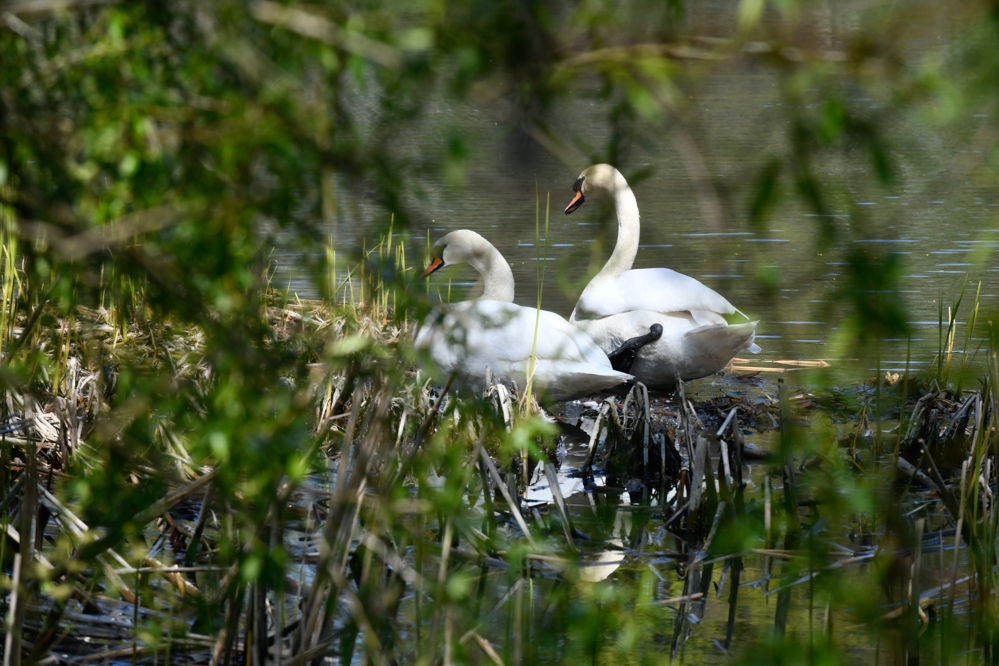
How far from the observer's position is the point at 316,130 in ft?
4.52

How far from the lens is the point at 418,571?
80.2 inches

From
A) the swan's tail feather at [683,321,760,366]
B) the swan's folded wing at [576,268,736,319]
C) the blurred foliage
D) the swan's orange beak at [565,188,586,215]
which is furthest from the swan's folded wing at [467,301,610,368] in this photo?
the blurred foliage

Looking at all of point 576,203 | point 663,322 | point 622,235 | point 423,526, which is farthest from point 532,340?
point 423,526

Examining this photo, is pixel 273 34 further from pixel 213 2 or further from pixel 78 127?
pixel 78 127

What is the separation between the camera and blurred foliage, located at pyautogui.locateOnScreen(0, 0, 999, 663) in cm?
114

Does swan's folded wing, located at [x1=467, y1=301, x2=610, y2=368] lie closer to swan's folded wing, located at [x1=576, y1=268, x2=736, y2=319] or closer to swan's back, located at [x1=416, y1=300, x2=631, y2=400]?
swan's back, located at [x1=416, y1=300, x2=631, y2=400]

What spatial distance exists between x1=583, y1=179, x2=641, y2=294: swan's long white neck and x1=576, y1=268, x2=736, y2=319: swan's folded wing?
0.45 m

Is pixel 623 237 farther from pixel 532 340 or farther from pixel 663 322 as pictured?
pixel 532 340

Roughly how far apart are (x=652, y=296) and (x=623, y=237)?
0.94 metres

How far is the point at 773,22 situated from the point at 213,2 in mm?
708

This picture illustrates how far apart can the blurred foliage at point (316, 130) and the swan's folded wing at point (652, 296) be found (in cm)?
424

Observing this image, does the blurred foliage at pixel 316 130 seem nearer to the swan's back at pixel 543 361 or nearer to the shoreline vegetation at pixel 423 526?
the shoreline vegetation at pixel 423 526

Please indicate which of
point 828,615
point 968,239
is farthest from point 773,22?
point 968,239

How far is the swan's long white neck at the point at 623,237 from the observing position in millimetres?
6641
